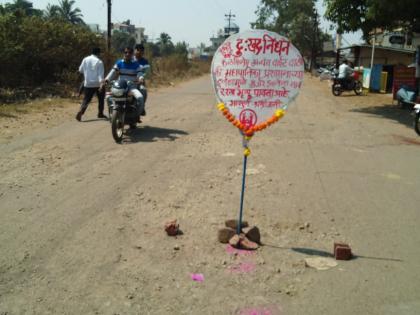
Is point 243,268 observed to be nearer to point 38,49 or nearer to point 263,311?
point 263,311

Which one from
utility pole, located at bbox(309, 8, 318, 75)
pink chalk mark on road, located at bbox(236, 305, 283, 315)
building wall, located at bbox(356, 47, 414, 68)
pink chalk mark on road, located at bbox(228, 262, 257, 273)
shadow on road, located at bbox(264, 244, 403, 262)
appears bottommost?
pink chalk mark on road, located at bbox(236, 305, 283, 315)

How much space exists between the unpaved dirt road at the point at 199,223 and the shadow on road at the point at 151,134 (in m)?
0.10

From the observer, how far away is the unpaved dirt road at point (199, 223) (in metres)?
3.41

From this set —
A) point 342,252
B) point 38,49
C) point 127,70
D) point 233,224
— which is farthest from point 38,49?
point 342,252

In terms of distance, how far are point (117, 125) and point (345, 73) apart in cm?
1483

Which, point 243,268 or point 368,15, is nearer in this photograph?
point 243,268

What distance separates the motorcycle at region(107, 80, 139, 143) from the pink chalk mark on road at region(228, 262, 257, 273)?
16.8 ft

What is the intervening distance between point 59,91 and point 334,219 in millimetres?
13939

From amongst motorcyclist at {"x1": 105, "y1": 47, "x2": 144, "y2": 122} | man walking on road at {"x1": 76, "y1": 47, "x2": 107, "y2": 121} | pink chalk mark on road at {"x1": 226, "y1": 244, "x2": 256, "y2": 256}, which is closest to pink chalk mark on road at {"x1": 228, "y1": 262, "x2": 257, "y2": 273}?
pink chalk mark on road at {"x1": 226, "y1": 244, "x2": 256, "y2": 256}

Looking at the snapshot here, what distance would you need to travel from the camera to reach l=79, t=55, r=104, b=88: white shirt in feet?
36.3

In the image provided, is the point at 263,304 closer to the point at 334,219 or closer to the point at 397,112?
the point at 334,219

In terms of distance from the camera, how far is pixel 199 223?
15.7 ft

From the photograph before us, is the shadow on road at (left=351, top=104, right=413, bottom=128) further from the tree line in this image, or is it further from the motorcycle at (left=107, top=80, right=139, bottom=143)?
the tree line

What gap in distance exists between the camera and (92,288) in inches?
136
